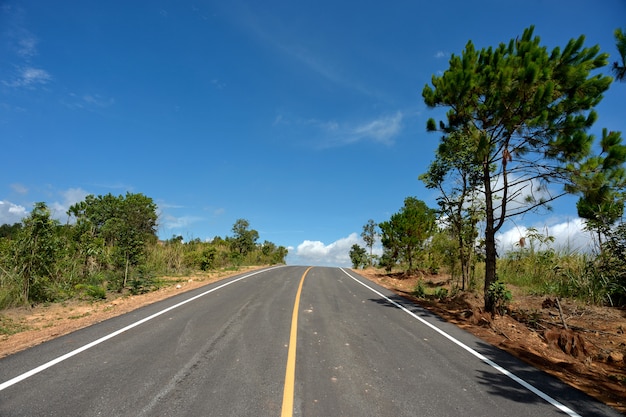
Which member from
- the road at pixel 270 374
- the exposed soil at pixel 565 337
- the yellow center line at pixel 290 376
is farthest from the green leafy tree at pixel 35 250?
the exposed soil at pixel 565 337

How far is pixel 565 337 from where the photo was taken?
24.2ft

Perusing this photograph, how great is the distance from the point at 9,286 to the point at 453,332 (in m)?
13.0

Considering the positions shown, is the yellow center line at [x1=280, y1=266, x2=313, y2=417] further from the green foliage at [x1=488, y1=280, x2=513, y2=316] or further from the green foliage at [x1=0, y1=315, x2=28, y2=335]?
the green foliage at [x1=0, y1=315, x2=28, y2=335]

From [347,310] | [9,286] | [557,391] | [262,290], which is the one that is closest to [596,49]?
[557,391]

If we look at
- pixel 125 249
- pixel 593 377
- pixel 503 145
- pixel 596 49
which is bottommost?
pixel 593 377

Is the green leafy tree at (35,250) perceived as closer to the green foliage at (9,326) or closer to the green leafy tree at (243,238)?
the green foliage at (9,326)

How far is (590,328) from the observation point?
28.0 feet

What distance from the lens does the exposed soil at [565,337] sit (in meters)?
5.37

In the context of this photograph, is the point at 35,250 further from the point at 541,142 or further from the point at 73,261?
the point at 541,142

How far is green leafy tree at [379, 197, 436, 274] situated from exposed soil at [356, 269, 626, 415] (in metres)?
13.3

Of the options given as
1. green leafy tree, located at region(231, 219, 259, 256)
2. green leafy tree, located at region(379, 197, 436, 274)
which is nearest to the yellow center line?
green leafy tree, located at region(379, 197, 436, 274)

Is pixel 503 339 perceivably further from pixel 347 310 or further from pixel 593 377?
pixel 347 310

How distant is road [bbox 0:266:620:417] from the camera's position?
366cm

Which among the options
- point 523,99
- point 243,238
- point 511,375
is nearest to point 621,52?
point 523,99
